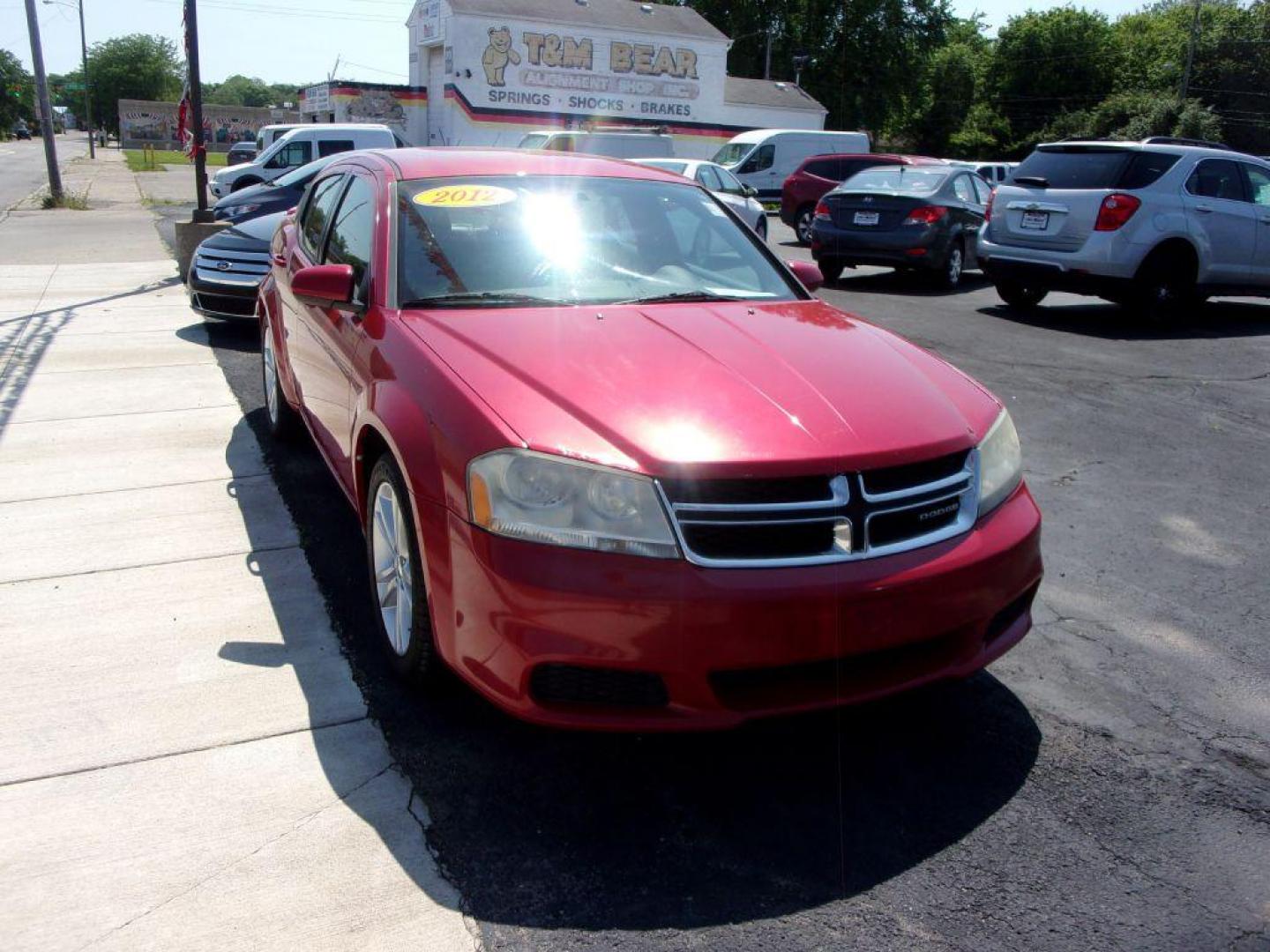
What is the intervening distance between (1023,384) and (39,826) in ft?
23.2

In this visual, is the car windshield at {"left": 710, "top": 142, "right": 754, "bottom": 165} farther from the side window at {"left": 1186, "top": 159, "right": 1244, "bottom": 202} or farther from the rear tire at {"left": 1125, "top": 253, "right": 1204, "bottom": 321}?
the rear tire at {"left": 1125, "top": 253, "right": 1204, "bottom": 321}

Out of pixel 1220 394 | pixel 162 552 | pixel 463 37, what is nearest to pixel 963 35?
pixel 463 37

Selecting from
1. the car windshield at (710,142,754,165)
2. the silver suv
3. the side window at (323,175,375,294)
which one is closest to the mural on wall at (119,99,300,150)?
the car windshield at (710,142,754,165)

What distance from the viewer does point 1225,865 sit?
107 inches

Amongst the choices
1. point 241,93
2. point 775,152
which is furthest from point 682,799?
point 241,93

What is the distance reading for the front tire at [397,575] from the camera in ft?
10.3

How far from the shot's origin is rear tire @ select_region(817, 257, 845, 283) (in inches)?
533

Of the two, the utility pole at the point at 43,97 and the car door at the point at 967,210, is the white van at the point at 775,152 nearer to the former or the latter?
the car door at the point at 967,210

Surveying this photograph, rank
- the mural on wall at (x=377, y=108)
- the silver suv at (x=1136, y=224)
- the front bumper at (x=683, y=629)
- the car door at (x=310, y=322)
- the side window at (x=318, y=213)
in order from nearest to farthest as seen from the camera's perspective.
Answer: the front bumper at (x=683, y=629)
the car door at (x=310, y=322)
the side window at (x=318, y=213)
the silver suv at (x=1136, y=224)
the mural on wall at (x=377, y=108)

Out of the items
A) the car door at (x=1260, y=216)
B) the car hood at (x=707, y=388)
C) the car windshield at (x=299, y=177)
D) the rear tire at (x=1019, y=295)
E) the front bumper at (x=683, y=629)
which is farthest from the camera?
the car windshield at (x=299, y=177)

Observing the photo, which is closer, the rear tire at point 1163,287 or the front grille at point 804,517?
the front grille at point 804,517

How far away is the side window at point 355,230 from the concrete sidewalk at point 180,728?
4.03ft

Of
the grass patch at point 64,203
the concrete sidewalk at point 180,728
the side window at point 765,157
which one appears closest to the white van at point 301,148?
the grass patch at point 64,203

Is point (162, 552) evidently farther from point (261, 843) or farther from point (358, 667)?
point (261, 843)
